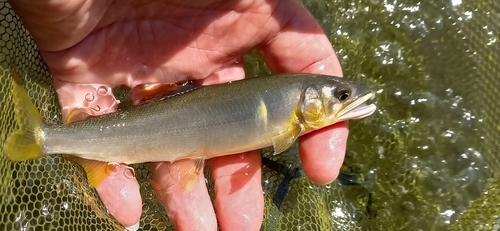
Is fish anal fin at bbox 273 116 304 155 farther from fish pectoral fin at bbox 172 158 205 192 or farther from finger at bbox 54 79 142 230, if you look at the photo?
finger at bbox 54 79 142 230

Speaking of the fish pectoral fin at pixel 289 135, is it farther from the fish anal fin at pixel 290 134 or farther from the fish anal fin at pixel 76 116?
the fish anal fin at pixel 76 116

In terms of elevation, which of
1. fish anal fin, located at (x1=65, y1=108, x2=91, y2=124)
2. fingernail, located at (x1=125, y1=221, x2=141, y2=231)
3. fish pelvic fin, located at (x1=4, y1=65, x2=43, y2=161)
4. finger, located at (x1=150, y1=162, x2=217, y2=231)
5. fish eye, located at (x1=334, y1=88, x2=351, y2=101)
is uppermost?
fish eye, located at (x1=334, y1=88, x2=351, y2=101)

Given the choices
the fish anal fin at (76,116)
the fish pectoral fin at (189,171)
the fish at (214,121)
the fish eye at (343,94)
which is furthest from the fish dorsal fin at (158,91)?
the fish eye at (343,94)

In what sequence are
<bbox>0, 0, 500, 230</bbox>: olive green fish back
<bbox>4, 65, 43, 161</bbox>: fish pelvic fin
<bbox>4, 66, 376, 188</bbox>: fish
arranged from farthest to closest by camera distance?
<bbox>0, 0, 500, 230</bbox>: olive green fish back, <bbox>4, 66, 376, 188</bbox>: fish, <bbox>4, 65, 43, 161</bbox>: fish pelvic fin

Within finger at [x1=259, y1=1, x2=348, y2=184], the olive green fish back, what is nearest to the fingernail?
the olive green fish back

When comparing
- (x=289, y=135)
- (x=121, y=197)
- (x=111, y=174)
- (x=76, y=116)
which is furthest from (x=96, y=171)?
(x=289, y=135)

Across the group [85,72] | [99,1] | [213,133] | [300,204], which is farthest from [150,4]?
[300,204]
